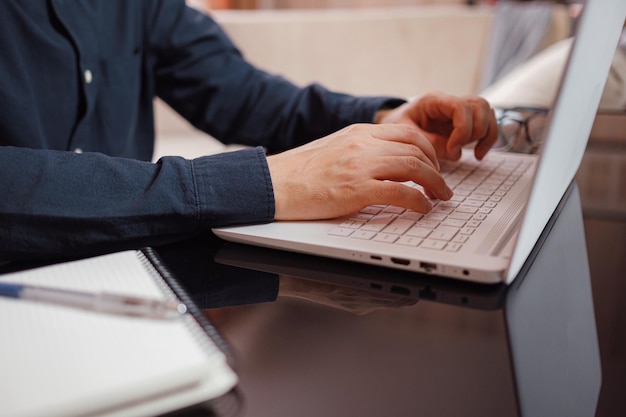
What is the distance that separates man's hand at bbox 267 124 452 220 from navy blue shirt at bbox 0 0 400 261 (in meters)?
0.03

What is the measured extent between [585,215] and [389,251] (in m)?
0.34

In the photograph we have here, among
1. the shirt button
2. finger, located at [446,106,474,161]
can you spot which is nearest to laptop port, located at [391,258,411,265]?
finger, located at [446,106,474,161]

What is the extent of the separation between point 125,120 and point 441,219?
722mm

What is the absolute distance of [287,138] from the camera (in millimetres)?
1164

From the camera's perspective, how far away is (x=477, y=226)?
2.11 ft

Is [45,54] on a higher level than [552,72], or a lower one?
higher

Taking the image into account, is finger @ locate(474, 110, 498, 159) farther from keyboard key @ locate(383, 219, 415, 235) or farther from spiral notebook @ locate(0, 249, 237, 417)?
spiral notebook @ locate(0, 249, 237, 417)

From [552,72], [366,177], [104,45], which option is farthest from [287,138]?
[552,72]

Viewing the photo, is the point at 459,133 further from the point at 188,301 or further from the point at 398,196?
the point at 188,301

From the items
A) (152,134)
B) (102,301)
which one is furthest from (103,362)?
(152,134)

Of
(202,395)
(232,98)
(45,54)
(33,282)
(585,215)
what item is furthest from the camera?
(232,98)

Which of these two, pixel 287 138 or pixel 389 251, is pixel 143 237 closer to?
pixel 389 251

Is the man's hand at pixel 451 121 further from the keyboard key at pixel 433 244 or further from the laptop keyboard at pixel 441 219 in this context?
the keyboard key at pixel 433 244

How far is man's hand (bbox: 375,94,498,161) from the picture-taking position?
893 millimetres
